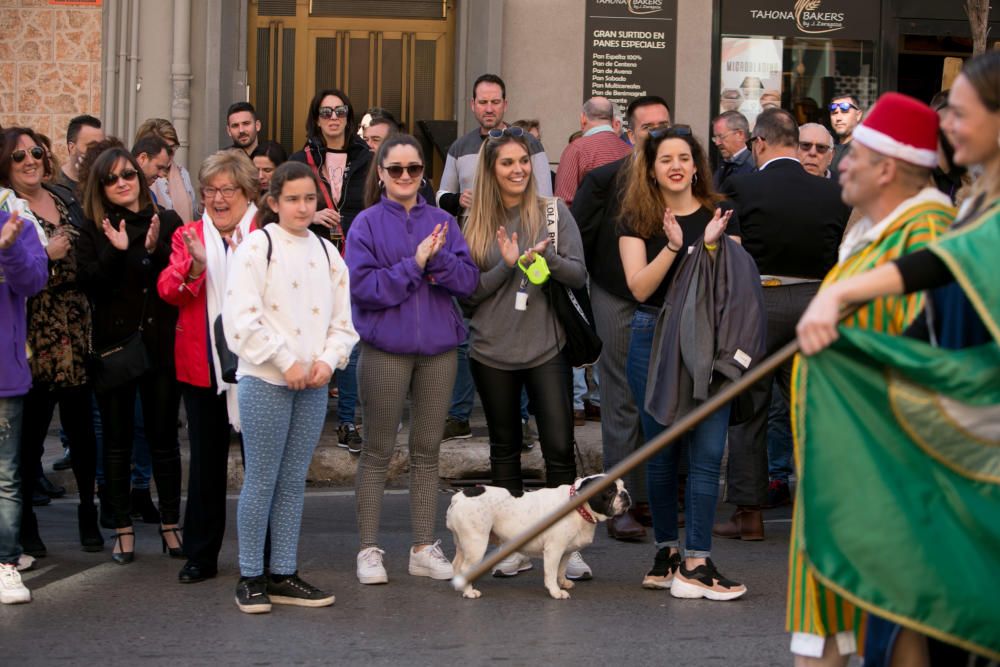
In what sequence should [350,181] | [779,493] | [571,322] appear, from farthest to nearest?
1. [350,181]
2. [779,493]
3. [571,322]

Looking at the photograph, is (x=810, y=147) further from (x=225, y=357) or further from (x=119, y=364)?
(x=119, y=364)

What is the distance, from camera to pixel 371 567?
6.82 meters

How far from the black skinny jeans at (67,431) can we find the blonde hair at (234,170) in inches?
49.1

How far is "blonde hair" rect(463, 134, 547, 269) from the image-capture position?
713cm

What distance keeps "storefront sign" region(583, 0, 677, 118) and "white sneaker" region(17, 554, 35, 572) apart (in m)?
7.40

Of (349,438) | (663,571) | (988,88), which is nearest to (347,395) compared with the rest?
(349,438)

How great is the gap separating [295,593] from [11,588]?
1.21m

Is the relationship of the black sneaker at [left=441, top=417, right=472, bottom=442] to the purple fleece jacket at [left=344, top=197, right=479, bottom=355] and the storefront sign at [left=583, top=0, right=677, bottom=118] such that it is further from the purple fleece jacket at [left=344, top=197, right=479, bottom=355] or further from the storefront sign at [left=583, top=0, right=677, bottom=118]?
the storefront sign at [left=583, top=0, right=677, bottom=118]

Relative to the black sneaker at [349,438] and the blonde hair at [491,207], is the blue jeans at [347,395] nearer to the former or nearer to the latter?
the black sneaker at [349,438]

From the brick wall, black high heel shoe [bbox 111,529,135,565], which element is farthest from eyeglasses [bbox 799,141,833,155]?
the brick wall

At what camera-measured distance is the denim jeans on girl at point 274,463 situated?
246 inches

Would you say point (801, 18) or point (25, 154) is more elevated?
point (801, 18)

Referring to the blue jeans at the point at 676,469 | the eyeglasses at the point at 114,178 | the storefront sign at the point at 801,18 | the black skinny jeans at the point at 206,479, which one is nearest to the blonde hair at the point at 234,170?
the eyeglasses at the point at 114,178

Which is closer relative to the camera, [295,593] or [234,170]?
[295,593]
